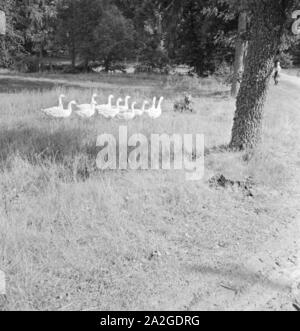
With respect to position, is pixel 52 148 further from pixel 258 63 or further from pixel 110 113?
pixel 258 63

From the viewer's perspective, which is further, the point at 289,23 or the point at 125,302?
the point at 289,23

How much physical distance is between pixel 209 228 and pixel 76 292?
200 cm

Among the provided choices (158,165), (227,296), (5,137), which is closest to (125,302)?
(227,296)

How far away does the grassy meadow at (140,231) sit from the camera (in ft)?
10.9

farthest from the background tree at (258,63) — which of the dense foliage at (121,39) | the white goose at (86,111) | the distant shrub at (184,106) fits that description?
the dense foliage at (121,39)

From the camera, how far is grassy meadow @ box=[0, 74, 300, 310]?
10.9ft

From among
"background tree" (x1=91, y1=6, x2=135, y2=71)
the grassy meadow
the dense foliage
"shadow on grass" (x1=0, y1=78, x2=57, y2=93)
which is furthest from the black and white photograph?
"background tree" (x1=91, y1=6, x2=135, y2=71)

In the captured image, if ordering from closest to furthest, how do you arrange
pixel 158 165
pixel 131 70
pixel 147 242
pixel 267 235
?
pixel 147 242 < pixel 267 235 < pixel 158 165 < pixel 131 70

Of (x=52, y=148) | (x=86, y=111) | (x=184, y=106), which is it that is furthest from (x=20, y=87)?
(x=52, y=148)

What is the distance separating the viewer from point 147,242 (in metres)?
4.14

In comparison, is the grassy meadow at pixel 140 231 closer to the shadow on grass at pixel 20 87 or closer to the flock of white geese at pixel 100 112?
the flock of white geese at pixel 100 112

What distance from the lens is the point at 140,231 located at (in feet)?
14.2

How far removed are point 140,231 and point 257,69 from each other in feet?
13.9
